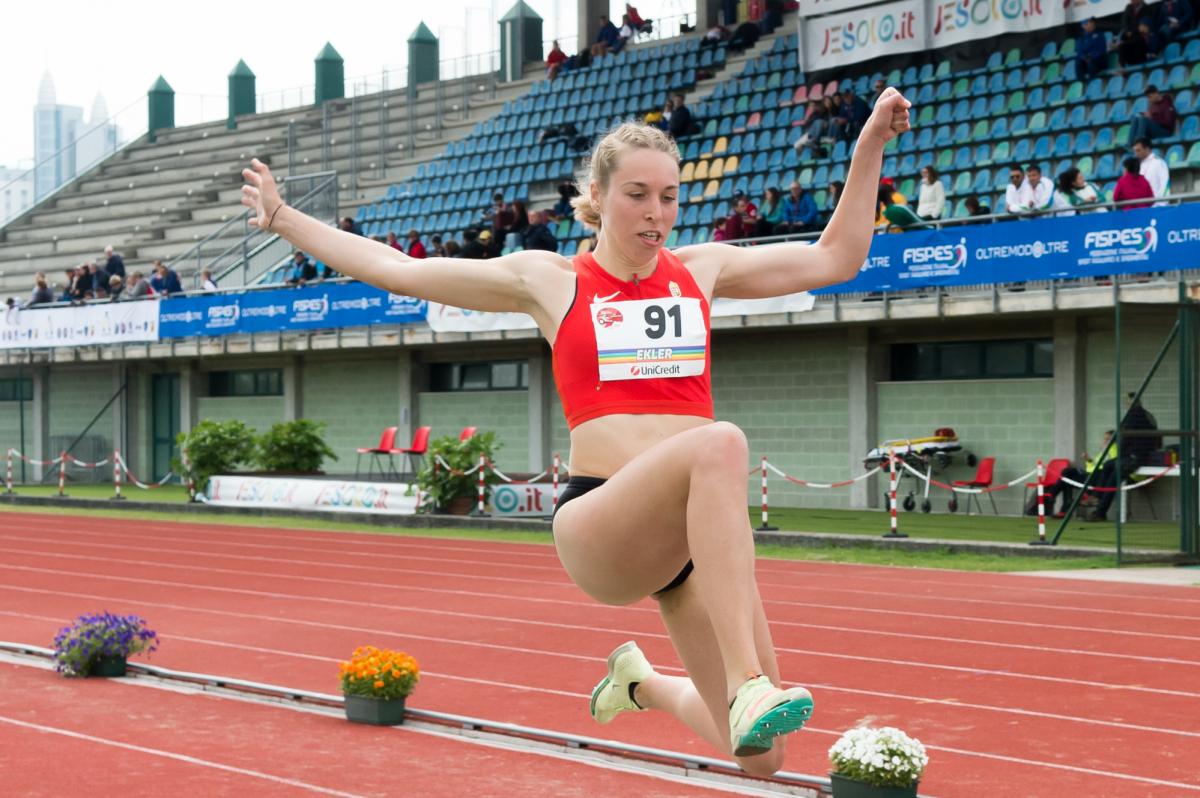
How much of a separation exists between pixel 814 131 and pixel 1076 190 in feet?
22.2

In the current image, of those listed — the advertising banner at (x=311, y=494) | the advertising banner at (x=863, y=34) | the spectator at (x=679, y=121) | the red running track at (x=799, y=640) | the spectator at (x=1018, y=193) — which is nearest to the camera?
the red running track at (x=799, y=640)

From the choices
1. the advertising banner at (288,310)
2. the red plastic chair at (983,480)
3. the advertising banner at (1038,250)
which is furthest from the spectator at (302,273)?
the red plastic chair at (983,480)

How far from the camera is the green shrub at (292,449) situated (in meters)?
26.6

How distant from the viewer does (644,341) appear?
162 inches

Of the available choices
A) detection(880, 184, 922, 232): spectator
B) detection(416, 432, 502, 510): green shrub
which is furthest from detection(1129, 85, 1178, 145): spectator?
detection(416, 432, 502, 510): green shrub

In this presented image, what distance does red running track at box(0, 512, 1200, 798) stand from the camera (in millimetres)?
8008

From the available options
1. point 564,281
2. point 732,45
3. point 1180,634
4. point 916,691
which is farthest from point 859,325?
point 564,281

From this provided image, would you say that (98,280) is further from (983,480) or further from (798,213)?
(983,480)

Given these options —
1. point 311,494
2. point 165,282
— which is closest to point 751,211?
point 311,494

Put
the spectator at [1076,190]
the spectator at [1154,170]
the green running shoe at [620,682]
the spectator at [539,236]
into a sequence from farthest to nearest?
the spectator at [539,236] < the spectator at [1076,190] < the spectator at [1154,170] < the green running shoe at [620,682]

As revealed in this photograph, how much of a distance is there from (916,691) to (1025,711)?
0.83m

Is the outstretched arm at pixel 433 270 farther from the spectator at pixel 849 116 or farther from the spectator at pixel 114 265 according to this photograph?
the spectator at pixel 114 265

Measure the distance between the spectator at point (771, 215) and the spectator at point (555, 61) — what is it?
12.5 m

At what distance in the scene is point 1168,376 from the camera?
16.4 metres
